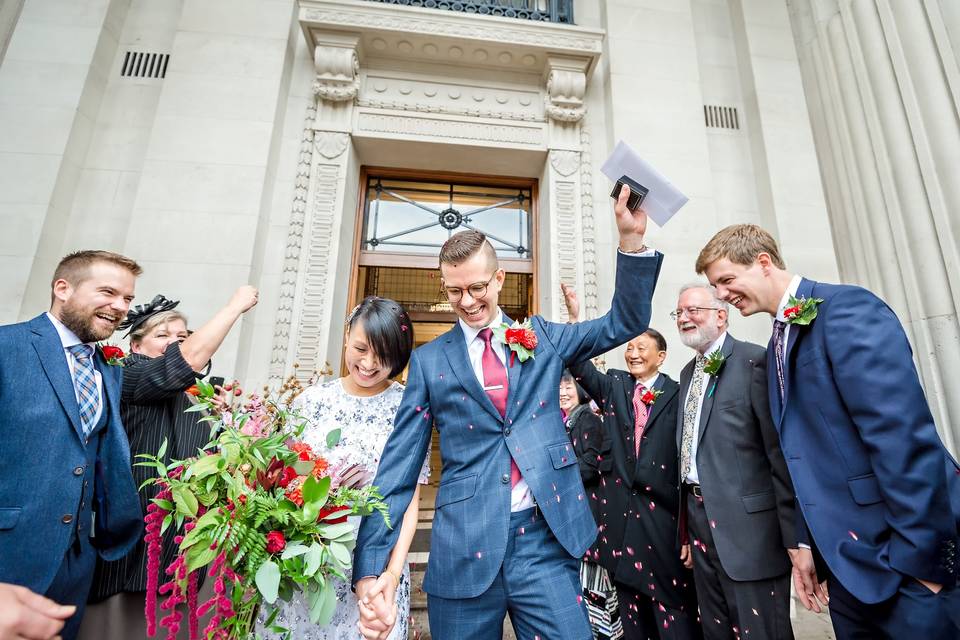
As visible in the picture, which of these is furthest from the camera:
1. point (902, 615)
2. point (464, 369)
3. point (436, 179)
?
point (436, 179)

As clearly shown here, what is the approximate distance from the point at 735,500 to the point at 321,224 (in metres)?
4.06

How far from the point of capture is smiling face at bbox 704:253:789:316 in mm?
1706

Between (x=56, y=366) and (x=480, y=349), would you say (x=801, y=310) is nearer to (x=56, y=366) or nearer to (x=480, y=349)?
(x=480, y=349)

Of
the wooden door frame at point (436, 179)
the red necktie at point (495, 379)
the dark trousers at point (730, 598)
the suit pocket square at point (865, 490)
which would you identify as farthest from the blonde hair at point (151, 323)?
the suit pocket square at point (865, 490)

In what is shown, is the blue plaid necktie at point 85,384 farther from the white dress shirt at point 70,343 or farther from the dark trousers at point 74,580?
the dark trousers at point 74,580

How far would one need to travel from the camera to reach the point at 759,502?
1763 millimetres

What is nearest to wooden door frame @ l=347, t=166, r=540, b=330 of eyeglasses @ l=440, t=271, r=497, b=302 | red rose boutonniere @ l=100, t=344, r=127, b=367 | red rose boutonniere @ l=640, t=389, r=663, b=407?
red rose boutonniere @ l=640, t=389, r=663, b=407

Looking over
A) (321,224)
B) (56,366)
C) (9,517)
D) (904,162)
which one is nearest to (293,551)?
(9,517)

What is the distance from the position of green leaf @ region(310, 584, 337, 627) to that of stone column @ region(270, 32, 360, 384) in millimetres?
3046

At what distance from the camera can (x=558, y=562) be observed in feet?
4.41

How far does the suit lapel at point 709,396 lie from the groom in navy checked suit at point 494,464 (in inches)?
32.1

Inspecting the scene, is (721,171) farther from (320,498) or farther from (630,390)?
(320,498)

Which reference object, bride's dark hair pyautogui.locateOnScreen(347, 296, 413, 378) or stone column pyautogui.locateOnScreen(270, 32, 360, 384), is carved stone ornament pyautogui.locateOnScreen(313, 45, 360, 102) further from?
bride's dark hair pyautogui.locateOnScreen(347, 296, 413, 378)

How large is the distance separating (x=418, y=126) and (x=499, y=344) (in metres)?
3.83
